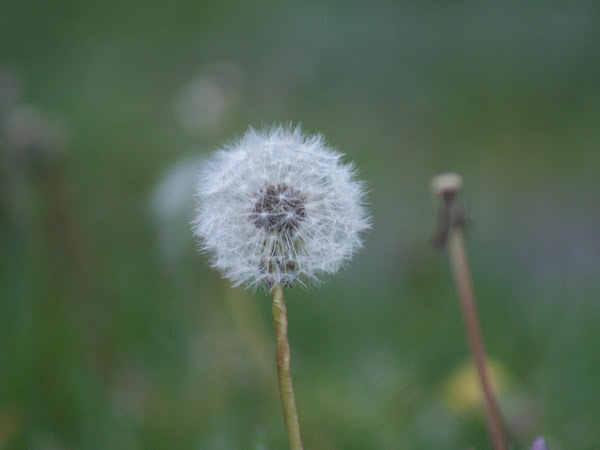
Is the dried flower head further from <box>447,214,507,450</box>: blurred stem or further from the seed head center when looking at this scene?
<box>447,214,507,450</box>: blurred stem

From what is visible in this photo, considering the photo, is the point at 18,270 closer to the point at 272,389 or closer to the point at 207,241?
the point at 272,389

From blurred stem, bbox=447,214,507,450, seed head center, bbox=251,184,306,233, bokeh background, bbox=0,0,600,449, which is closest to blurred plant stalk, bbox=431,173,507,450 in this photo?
blurred stem, bbox=447,214,507,450

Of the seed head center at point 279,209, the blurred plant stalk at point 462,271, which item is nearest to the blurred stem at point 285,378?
the seed head center at point 279,209

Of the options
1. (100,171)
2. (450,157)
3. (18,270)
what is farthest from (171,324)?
(450,157)

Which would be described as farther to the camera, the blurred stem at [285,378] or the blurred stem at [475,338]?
the blurred stem at [475,338]

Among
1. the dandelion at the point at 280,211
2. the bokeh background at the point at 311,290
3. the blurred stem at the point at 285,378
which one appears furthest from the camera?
the bokeh background at the point at 311,290

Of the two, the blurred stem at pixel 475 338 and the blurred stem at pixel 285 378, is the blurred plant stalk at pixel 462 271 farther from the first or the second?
the blurred stem at pixel 285 378

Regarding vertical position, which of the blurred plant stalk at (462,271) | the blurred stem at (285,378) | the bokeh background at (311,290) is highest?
the bokeh background at (311,290)
